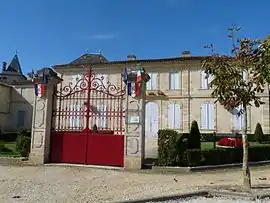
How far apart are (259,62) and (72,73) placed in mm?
25225

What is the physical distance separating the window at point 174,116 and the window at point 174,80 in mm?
1599

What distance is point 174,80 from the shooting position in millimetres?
26656

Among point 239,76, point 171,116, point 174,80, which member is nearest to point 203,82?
point 174,80

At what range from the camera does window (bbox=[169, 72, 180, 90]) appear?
26.5 metres

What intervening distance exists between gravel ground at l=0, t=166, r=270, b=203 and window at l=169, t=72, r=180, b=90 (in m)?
17.4

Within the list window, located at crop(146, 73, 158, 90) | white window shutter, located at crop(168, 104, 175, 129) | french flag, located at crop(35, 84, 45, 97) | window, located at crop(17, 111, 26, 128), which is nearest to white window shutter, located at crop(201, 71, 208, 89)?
white window shutter, located at crop(168, 104, 175, 129)

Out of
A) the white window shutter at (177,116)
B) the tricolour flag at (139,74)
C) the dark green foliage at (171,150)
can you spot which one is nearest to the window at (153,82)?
the white window shutter at (177,116)

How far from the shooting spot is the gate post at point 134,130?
8.91 metres

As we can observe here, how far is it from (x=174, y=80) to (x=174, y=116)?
3.16 metres

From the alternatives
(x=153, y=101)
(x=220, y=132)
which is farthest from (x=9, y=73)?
(x=220, y=132)

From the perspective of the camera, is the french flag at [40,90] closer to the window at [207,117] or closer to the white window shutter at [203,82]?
the window at [207,117]

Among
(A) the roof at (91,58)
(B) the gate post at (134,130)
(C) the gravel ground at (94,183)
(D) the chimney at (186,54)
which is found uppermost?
(A) the roof at (91,58)

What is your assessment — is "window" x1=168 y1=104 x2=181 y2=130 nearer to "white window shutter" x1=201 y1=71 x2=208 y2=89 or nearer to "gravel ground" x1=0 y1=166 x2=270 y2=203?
"white window shutter" x1=201 y1=71 x2=208 y2=89

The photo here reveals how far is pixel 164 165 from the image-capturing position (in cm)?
905
